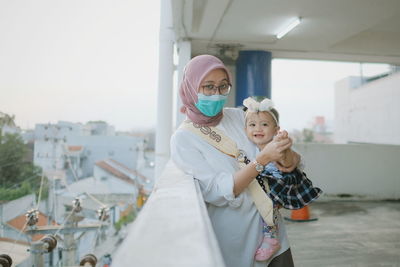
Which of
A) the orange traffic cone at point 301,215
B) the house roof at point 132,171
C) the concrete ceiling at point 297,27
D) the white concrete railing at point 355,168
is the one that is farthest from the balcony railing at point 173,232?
the house roof at point 132,171

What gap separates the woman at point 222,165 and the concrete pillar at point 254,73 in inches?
176

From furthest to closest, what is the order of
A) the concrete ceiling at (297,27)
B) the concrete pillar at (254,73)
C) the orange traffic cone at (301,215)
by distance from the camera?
the concrete pillar at (254,73)
the orange traffic cone at (301,215)
the concrete ceiling at (297,27)

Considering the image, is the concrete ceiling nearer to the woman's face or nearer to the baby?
the woman's face

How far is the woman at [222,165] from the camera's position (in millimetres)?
1146

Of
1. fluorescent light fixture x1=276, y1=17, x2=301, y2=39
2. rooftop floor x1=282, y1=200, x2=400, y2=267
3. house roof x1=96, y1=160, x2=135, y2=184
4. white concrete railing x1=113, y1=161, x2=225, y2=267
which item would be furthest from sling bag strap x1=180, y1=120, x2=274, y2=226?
house roof x1=96, y1=160, x2=135, y2=184

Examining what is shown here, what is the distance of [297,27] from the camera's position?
4.46 metres

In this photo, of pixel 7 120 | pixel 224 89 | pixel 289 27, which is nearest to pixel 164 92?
pixel 289 27

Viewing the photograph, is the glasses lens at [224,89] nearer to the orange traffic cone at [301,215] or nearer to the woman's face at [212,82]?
the woman's face at [212,82]

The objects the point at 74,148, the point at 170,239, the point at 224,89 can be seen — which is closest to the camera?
the point at 170,239

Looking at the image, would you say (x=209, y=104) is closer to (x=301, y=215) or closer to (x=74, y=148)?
(x=301, y=215)

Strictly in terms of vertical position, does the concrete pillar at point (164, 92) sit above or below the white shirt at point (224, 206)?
A: above

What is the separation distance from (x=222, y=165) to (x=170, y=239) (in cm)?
66

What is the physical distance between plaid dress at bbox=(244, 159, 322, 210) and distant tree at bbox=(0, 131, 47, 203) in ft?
40.9

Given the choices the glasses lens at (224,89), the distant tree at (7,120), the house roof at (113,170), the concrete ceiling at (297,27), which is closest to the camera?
the glasses lens at (224,89)
